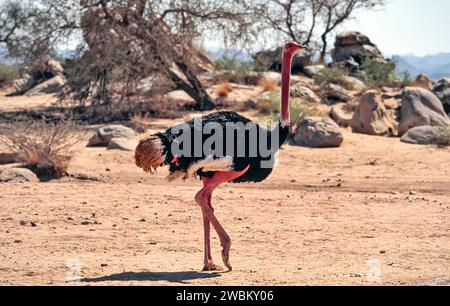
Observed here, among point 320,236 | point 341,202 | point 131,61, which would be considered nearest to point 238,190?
point 341,202

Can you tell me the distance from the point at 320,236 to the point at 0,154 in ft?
17.6

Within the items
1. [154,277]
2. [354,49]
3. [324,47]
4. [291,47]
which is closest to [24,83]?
[324,47]

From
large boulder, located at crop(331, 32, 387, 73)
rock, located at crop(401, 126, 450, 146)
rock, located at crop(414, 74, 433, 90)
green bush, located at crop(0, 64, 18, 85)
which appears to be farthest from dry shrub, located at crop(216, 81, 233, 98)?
green bush, located at crop(0, 64, 18, 85)

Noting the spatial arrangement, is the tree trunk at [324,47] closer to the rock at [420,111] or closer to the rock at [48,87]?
the rock at [48,87]

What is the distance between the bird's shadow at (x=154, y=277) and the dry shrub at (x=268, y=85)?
12568 millimetres

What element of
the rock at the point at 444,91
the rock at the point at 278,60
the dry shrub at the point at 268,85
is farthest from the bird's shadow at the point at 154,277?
the rock at the point at 278,60

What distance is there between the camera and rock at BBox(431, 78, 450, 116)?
53.6 ft

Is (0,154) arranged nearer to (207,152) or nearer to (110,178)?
(110,178)

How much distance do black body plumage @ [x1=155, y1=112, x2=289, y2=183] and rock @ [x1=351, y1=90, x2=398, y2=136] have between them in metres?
8.42

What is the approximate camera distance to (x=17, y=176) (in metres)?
10.6

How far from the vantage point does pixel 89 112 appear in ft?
54.1

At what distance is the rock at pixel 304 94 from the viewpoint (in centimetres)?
1761

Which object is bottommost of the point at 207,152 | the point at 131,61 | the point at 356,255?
the point at 356,255

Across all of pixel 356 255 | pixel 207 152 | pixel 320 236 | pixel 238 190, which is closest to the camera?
pixel 207 152
